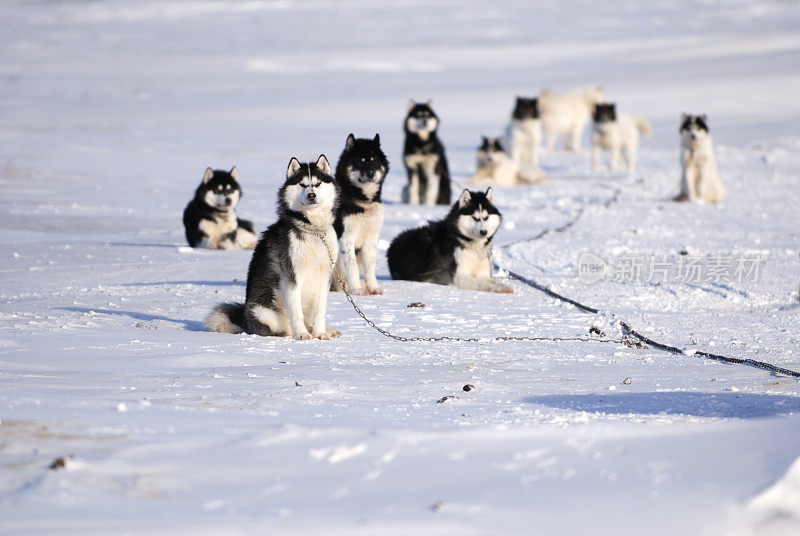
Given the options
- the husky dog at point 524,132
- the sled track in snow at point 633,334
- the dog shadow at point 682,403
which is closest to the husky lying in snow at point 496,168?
the husky dog at point 524,132

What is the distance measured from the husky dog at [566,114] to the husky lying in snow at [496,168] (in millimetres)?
5254

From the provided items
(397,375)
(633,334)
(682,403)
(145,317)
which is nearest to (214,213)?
(145,317)

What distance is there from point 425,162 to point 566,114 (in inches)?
349

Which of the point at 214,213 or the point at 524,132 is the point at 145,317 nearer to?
the point at 214,213

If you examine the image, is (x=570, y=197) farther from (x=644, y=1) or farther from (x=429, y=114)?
(x=644, y=1)

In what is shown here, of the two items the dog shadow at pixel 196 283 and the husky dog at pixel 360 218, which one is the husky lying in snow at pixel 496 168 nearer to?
the husky dog at pixel 360 218

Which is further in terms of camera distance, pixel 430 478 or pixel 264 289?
pixel 264 289

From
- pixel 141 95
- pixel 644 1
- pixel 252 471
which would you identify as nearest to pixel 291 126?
pixel 141 95

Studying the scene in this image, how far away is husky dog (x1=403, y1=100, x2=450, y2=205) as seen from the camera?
41.6 ft

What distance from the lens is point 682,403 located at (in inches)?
A: 155

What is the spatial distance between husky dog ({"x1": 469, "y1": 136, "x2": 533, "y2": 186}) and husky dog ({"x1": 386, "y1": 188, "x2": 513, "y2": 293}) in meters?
7.03

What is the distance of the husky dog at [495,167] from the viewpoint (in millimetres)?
14734

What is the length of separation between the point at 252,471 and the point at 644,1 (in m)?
50.5

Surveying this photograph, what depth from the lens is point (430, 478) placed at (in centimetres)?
292
